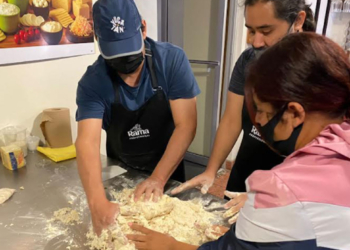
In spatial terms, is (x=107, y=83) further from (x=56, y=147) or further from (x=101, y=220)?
(x=56, y=147)

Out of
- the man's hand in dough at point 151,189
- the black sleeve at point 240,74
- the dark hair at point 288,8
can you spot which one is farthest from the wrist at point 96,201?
the dark hair at point 288,8

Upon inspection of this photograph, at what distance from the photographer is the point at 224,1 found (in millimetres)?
2758

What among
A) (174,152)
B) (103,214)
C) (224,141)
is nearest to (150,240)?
(103,214)

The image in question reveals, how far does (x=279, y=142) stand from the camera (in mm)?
764

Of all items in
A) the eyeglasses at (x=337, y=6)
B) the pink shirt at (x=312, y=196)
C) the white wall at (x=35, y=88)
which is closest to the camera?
the pink shirt at (x=312, y=196)

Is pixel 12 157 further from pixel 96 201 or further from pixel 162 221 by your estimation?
pixel 162 221

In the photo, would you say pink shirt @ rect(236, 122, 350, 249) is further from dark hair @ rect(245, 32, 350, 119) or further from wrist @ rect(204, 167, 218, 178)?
wrist @ rect(204, 167, 218, 178)

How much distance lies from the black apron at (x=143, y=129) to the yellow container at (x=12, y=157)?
495 millimetres

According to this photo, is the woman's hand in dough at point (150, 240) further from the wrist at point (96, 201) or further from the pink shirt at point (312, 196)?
the pink shirt at point (312, 196)

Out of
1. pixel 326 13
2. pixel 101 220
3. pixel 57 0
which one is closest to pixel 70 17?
pixel 57 0

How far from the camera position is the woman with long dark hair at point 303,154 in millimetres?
559

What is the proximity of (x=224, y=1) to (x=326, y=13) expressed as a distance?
88.2 inches

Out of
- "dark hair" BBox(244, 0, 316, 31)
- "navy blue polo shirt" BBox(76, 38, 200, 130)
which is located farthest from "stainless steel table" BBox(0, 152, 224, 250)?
"dark hair" BBox(244, 0, 316, 31)

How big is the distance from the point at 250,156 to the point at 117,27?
2.75ft
